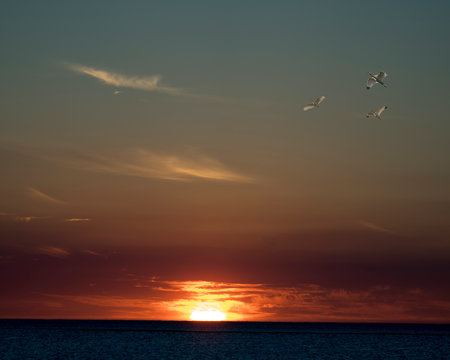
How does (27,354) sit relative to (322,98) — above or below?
below

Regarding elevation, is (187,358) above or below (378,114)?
below

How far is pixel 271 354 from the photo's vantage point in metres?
148

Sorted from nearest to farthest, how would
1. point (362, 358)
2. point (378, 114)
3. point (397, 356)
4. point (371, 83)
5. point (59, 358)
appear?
point (371, 83) → point (378, 114) → point (59, 358) → point (362, 358) → point (397, 356)

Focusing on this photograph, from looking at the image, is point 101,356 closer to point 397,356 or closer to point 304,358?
point 304,358

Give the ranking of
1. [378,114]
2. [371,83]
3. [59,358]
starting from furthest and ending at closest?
[59,358], [378,114], [371,83]

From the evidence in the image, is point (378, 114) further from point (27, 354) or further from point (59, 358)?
point (27, 354)

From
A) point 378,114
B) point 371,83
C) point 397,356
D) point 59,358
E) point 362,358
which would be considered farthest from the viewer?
point 397,356

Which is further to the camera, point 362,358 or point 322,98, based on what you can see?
point 362,358

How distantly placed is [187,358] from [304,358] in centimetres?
2328

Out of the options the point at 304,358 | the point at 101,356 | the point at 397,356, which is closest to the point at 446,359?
the point at 397,356

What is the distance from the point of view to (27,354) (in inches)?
5487

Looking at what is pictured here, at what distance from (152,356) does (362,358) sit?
4092cm

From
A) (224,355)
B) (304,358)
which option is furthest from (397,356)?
(224,355)

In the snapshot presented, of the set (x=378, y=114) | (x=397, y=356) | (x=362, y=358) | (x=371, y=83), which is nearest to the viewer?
(x=371, y=83)
